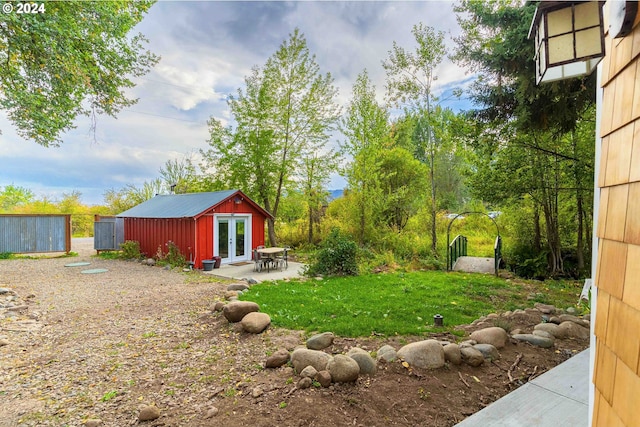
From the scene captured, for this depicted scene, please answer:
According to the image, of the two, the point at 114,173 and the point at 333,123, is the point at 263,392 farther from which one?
the point at 114,173

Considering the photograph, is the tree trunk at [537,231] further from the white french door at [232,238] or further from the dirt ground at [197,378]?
the white french door at [232,238]

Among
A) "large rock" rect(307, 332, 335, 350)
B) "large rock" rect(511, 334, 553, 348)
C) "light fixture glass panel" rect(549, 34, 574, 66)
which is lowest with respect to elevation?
"large rock" rect(307, 332, 335, 350)

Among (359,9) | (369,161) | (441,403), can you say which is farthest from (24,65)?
(369,161)

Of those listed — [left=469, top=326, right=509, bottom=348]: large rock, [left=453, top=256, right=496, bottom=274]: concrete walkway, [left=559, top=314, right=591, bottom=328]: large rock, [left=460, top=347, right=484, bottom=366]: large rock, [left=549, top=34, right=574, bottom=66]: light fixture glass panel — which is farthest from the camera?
[left=453, top=256, right=496, bottom=274]: concrete walkway

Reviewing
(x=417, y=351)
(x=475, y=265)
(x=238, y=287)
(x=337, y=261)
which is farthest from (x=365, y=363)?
(x=475, y=265)

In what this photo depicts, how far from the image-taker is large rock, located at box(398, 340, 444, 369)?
2.96 metres

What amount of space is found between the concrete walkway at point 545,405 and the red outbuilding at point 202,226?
9.09m

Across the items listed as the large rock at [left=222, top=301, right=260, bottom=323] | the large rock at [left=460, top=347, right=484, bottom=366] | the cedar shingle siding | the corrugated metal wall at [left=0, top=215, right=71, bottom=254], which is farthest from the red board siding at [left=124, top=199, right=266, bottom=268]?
the cedar shingle siding

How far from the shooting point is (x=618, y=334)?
1130 millimetres

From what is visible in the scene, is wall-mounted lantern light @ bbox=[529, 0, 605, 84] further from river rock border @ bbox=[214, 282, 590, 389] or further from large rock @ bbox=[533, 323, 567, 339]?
large rock @ bbox=[533, 323, 567, 339]

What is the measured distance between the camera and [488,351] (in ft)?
10.6

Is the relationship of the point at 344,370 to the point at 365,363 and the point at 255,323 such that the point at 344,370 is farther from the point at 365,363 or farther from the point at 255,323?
the point at 255,323

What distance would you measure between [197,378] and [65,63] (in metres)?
5.21

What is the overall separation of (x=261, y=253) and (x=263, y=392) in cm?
661
